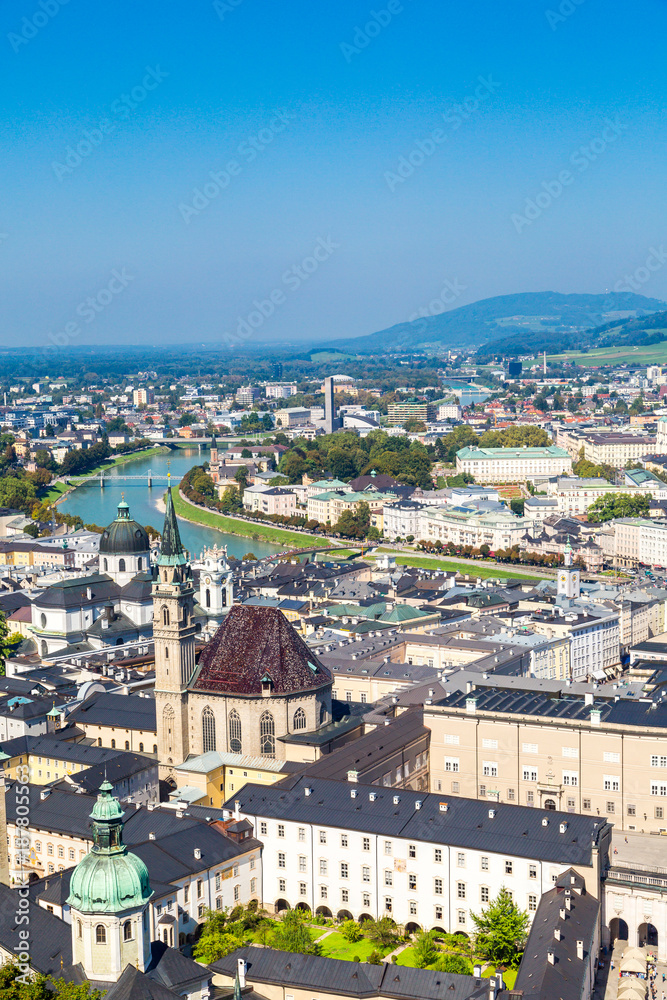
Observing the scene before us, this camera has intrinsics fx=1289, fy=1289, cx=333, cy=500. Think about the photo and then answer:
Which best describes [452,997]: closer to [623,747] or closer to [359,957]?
[359,957]

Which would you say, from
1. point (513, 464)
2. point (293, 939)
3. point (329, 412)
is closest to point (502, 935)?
point (293, 939)

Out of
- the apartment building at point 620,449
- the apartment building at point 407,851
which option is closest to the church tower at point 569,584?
the apartment building at point 407,851

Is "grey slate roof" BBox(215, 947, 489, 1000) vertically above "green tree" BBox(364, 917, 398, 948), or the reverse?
"grey slate roof" BBox(215, 947, 489, 1000)

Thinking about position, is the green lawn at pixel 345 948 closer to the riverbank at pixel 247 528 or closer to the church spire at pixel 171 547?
the church spire at pixel 171 547

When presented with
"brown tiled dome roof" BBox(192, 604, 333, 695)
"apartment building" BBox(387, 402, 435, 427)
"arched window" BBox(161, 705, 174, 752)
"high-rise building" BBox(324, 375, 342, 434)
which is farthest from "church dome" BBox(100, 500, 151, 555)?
"high-rise building" BBox(324, 375, 342, 434)

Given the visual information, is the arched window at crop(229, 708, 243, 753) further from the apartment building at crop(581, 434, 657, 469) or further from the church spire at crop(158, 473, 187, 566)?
the apartment building at crop(581, 434, 657, 469)

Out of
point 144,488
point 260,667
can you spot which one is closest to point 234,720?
point 260,667

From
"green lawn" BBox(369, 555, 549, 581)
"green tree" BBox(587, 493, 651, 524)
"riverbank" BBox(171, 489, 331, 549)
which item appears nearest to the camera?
"green lawn" BBox(369, 555, 549, 581)

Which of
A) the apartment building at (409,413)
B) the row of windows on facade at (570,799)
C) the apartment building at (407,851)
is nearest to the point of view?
the apartment building at (407,851)
